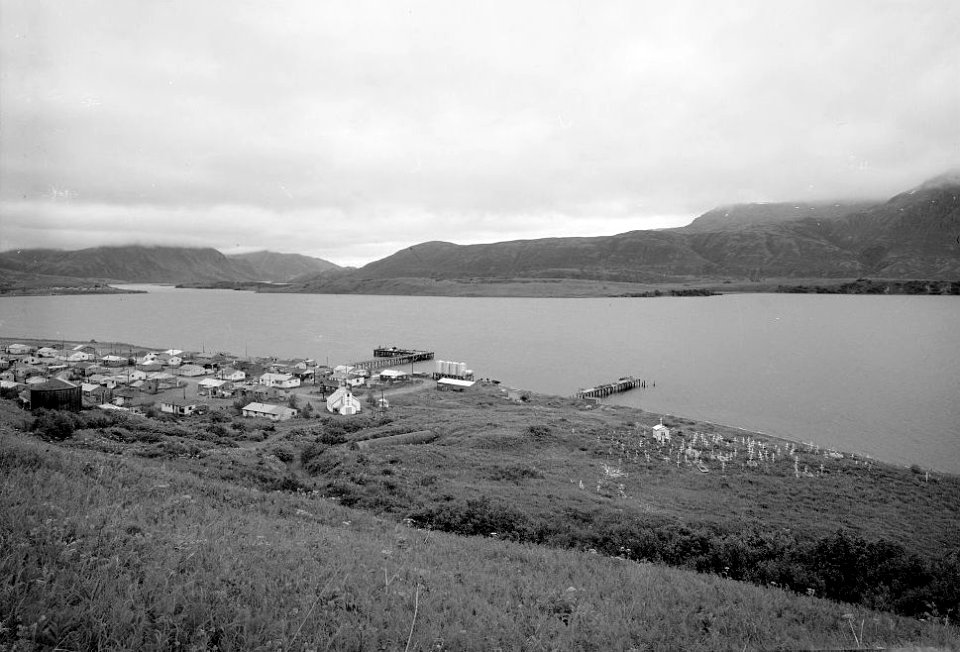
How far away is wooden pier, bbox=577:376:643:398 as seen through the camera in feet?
193

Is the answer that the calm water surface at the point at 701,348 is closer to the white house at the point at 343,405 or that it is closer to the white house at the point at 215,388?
the white house at the point at 343,405

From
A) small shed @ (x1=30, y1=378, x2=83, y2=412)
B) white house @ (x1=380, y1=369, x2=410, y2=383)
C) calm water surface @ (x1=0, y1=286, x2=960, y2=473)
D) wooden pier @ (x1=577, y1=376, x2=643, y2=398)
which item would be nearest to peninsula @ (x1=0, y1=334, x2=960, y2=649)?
small shed @ (x1=30, y1=378, x2=83, y2=412)

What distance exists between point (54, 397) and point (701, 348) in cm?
8675

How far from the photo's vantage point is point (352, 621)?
545 cm

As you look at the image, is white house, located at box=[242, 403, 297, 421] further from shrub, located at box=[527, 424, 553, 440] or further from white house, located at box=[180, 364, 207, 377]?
white house, located at box=[180, 364, 207, 377]

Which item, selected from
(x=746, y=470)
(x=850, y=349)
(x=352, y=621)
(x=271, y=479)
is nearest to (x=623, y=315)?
(x=850, y=349)

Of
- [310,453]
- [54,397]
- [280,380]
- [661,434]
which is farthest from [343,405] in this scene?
[661,434]

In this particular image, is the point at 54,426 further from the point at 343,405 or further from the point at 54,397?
the point at 343,405

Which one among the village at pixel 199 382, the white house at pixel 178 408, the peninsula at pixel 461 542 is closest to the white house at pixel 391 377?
the village at pixel 199 382

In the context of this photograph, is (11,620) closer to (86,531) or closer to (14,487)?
(86,531)

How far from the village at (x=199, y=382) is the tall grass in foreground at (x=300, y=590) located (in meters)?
27.1

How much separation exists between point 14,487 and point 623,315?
152 metres

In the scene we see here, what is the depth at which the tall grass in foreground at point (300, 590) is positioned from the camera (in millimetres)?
4602

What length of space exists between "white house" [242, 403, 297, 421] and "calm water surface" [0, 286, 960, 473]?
3062cm
